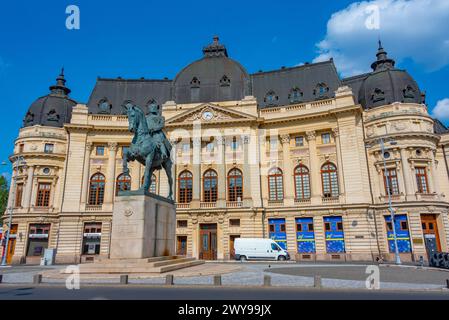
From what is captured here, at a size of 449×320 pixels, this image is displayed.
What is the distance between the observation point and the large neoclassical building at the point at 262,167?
38.8 m

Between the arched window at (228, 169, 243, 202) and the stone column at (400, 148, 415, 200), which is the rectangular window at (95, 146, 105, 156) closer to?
the arched window at (228, 169, 243, 202)

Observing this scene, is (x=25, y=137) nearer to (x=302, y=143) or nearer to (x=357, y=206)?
(x=302, y=143)

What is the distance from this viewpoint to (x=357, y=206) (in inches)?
1505

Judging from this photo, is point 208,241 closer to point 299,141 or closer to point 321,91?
point 299,141

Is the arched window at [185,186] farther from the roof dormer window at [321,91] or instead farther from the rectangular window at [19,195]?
the rectangular window at [19,195]

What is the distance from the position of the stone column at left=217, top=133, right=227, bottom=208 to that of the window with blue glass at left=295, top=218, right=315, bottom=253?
9661mm

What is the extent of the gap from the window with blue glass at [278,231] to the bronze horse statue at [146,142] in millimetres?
25173

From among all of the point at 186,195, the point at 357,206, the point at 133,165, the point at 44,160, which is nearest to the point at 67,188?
the point at 44,160

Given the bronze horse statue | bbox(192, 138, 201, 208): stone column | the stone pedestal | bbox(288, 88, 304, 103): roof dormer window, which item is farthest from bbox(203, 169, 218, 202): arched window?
the stone pedestal

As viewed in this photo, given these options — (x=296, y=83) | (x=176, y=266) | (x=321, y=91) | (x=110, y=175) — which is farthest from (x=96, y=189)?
(x=321, y=91)

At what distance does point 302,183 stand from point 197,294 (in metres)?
33.2

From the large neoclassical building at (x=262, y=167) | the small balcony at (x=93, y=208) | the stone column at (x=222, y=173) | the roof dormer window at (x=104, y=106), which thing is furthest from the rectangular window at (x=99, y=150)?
the stone column at (x=222, y=173)
